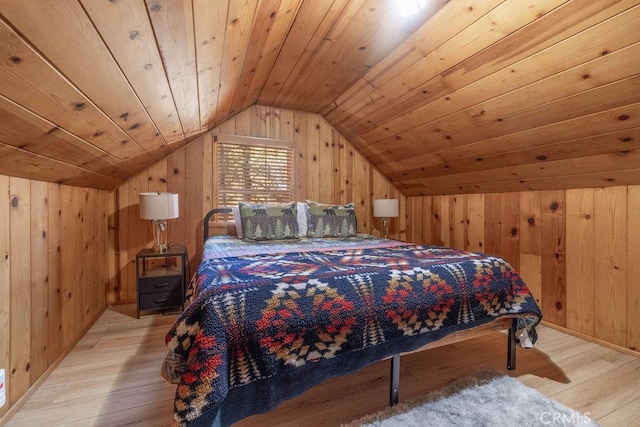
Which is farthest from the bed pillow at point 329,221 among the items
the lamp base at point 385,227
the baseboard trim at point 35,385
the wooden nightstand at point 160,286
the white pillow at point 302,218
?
the baseboard trim at point 35,385

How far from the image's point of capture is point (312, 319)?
1.22m

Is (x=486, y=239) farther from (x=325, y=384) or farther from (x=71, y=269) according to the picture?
(x=71, y=269)

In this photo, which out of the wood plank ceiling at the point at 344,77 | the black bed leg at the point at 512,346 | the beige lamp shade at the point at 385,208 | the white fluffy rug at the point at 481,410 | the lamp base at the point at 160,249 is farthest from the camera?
the beige lamp shade at the point at 385,208

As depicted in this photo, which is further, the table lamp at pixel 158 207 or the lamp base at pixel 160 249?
the lamp base at pixel 160 249

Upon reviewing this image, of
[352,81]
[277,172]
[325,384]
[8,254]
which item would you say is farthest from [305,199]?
[8,254]

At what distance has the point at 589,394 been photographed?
154 cm

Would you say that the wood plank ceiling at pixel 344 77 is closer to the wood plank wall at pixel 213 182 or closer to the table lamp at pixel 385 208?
the wood plank wall at pixel 213 182

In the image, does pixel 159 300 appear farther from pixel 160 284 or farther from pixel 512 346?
pixel 512 346

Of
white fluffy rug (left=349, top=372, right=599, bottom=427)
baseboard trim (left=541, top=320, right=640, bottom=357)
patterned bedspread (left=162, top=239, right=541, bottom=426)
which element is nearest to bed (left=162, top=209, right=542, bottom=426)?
patterned bedspread (left=162, top=239, right=541, bottom=426)

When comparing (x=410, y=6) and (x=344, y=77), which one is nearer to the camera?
(x=410, y=6)

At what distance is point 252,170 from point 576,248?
3199 mm

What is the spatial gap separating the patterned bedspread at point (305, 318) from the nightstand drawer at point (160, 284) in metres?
1.28

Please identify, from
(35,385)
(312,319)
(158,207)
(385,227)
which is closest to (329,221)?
(385,227)

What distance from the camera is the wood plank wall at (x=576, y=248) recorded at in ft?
6.63
